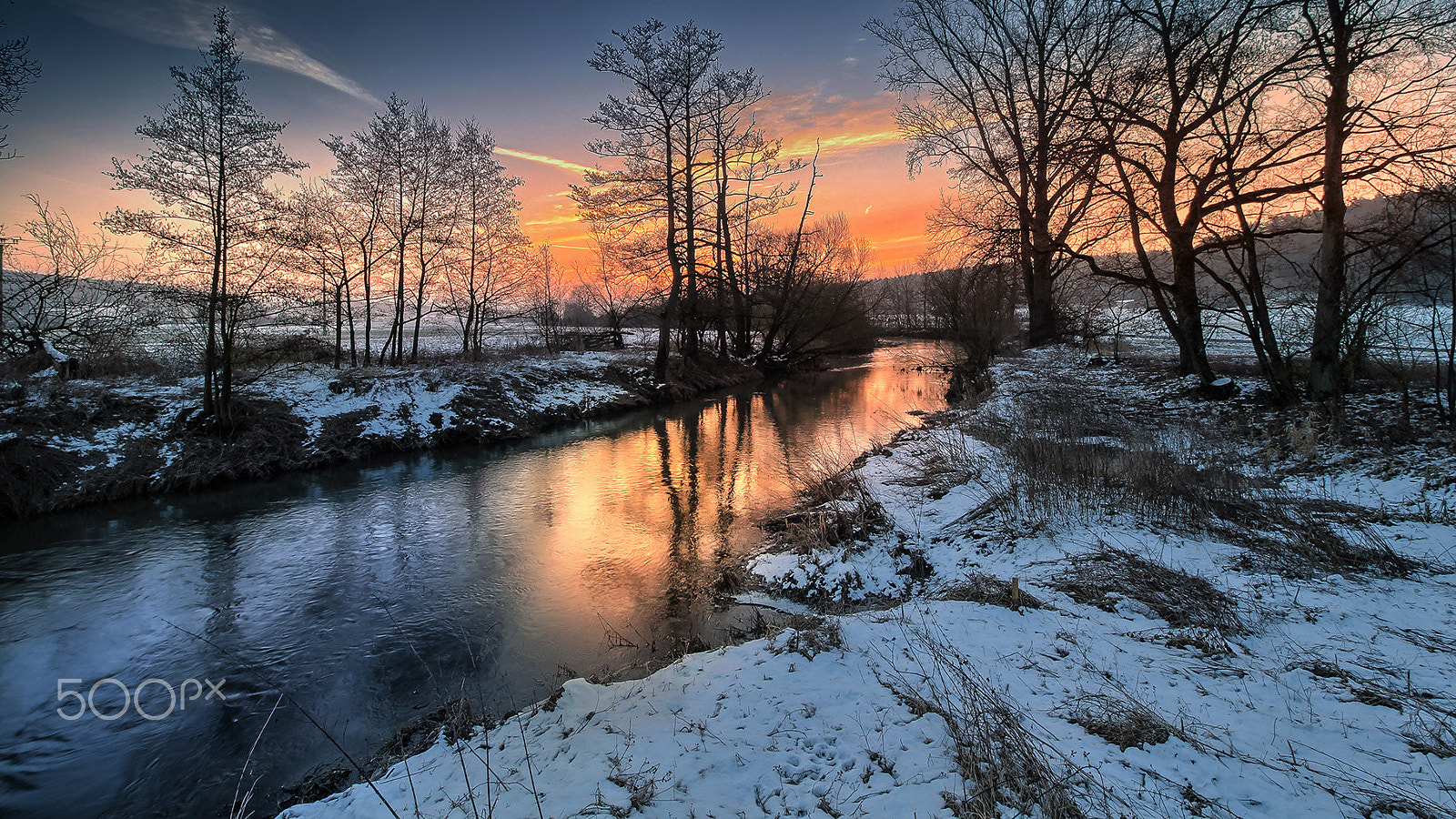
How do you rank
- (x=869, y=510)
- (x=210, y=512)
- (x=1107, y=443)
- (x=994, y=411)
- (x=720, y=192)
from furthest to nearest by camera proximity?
(x=720, y=192), (x=994, y=411), (x=210, y=512), (x=1107, y=443), (x=869, y=510)

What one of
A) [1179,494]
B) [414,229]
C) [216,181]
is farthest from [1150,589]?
[414,229]

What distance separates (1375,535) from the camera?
15.3ft

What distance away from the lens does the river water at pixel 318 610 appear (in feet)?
14.2

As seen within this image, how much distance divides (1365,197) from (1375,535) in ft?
Answer: 24.9

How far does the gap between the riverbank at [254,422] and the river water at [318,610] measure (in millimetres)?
725

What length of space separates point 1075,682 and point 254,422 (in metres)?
16.1

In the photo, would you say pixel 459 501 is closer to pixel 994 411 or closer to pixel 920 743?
pixel 920 743

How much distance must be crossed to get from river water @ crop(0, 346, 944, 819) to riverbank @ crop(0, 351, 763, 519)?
0.72 metres

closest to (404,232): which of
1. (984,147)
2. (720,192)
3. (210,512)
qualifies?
(720,192)

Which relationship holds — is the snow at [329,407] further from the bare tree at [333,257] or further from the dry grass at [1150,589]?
the dry grass at [1150,589]

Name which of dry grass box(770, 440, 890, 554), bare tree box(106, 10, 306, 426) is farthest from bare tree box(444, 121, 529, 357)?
dry grass box(770, 440, 890, 554)

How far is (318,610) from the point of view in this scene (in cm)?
655

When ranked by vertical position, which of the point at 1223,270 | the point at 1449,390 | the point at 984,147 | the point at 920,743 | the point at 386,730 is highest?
the point at 984,147

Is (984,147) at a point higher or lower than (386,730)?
higher
